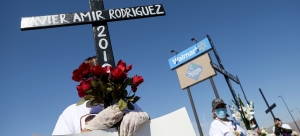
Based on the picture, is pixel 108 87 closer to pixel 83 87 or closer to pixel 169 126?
pixel 83 87

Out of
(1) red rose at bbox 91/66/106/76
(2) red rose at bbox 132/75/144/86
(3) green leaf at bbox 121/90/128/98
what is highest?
(1) red rose at bbox 91/66/106/76

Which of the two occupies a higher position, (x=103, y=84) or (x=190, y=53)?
(x=190, y=53)

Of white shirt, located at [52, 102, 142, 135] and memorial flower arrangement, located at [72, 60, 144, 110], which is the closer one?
memorial flower arrangement, located at [72, 60, 144, 110]

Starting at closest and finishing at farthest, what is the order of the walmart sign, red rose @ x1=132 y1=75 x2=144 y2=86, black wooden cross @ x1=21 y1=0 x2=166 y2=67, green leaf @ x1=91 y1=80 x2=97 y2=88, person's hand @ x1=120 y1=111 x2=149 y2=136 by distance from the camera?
person's hand @ x1=120 y1=111 x2=149 y2=136 < green leaf @ x1=91 y1=80 x2=97 y2=88 < red rose @ x1=132 y1=75 x2=144 y2=86 < black wooden cross @ x1=21 y1=0 x2=166 y2=67 < the walmart sign

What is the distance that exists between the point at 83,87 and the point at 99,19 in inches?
36.0

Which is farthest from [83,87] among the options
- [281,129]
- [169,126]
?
[281,129]

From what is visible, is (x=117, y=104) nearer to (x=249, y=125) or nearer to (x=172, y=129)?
(x=172, y=129)

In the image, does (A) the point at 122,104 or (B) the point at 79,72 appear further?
(B) the point at 79,72

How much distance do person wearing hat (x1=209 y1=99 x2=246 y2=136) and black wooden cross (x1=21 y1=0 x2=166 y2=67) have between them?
2.75 m

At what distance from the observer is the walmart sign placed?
13.7 meters

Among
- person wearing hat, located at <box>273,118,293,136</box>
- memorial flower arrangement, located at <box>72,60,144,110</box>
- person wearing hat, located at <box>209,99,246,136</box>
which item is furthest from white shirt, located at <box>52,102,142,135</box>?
person wearing hat, located at <box>273,118,293,136</box>

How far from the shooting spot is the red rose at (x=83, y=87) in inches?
53.1

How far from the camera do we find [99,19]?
2.01m

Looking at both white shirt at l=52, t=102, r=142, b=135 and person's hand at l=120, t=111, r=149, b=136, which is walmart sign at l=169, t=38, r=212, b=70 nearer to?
white shirt at l=52, t=102, r=142, b=135
